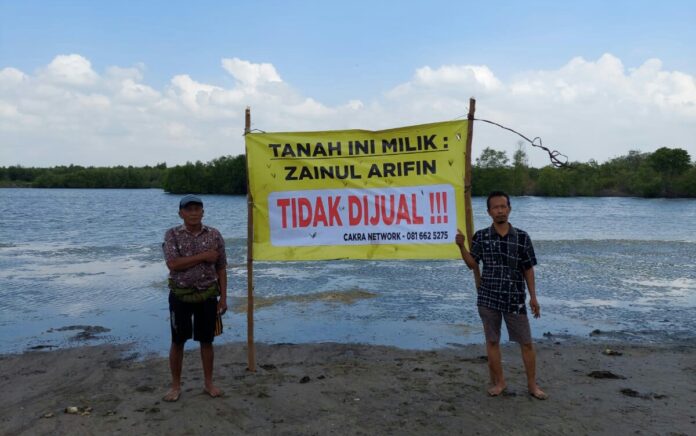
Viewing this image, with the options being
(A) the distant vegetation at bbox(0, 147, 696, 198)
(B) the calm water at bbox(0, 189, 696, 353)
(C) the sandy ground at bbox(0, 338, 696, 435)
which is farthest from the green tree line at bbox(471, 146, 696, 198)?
(C) the sandy ground at bbox(0, 338, 696, 435)

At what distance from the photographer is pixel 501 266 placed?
509 centimetres

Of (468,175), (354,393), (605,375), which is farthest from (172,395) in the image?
(605,375)

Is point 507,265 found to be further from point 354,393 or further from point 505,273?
point 354,393

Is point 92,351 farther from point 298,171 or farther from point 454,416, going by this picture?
point 454,416

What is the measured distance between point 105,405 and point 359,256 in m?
2.93

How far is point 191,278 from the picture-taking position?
509 cm

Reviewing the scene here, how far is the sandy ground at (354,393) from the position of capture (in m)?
4.67

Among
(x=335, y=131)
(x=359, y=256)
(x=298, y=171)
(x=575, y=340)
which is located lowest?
(x=575, y=340)

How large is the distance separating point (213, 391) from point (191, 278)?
3.73 ft

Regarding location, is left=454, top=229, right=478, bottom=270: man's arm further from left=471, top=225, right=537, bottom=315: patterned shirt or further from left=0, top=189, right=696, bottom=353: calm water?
left=0, top=189, right=696, bottom=353: calm water

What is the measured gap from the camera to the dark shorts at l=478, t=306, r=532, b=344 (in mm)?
5102

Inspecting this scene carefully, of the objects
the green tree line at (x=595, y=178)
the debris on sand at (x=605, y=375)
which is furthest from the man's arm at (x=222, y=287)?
the green tree line at (x=595, y=178)

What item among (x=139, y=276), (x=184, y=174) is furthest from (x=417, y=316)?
(x=184, y=174)

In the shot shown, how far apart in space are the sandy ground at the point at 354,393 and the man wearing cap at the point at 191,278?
58 cm
